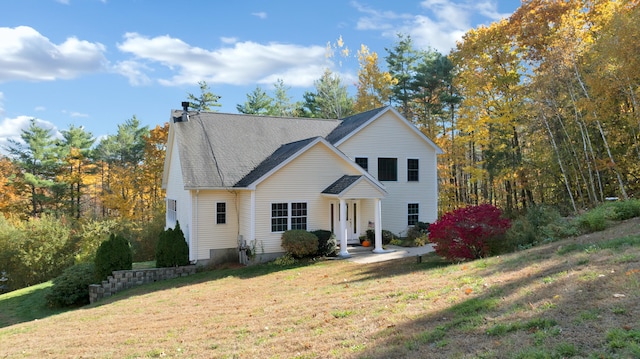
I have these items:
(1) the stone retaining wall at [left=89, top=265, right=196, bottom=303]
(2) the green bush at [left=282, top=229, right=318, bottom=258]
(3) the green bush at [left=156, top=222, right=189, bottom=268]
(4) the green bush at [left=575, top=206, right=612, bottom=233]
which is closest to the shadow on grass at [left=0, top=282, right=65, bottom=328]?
(1) the stone retaining wall at [left=89, top=265, right=196, bottom=303]

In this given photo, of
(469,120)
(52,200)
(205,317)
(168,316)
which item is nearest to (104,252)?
(168,316)

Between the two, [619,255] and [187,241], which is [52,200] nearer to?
[187,241]

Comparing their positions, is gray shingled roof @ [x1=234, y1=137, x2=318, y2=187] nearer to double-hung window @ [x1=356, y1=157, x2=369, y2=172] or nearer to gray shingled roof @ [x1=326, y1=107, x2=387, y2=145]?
gray shingled roof @ [x1=326, y1=107, x2=387, y2=145]

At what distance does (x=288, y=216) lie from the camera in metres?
18.4

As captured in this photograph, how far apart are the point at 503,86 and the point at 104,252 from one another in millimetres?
23203

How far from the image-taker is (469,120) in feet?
85.5

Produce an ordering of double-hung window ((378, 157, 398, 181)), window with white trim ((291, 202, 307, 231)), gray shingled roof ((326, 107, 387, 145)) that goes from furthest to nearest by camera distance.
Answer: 1. double-hung window ((378, 157, 398, 181))
2. gray shingled roof ((326, 107, 387, 145))
3. window with white trim ((291, 202, 307, 231))

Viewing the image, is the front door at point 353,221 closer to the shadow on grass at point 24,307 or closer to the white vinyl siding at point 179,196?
the white vinyl siding at point 179,196

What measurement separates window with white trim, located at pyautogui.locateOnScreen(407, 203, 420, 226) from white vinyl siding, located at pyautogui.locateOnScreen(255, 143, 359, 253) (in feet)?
15.4

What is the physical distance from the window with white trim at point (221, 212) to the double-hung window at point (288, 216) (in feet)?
7.91

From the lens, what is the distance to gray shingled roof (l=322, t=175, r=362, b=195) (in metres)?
17.9

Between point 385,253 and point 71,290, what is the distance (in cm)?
1291

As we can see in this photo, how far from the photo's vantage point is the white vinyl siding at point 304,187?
17.9 m

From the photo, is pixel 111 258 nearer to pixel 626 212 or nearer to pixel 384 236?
pixel 384 236
